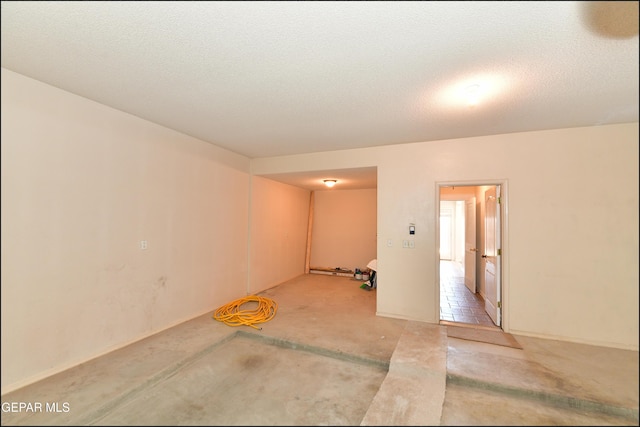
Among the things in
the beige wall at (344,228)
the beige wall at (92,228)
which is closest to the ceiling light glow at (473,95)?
the beige wall at (92,228)

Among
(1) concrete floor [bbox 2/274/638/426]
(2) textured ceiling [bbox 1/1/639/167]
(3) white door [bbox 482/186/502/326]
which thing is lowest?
(1) concrete floor [bbox 2/274/638/426]

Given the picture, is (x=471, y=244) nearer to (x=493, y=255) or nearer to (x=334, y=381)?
(x=493, y=255)

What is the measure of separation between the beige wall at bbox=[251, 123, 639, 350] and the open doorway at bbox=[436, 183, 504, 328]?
187 millimetres

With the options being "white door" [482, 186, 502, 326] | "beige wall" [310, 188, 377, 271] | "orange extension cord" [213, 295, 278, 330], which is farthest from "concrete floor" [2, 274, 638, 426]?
"beige wall" [310, 188, 377, 271]

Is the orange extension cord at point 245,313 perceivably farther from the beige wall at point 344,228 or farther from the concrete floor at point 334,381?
the beige wall at point 344,228

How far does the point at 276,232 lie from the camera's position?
18.4 ft

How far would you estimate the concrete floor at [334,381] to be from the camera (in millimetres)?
1542

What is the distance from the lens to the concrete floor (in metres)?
1.54

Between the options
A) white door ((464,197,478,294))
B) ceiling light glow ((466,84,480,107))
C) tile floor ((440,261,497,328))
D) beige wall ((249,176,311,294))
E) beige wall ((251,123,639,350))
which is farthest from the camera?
white door ((464,197,478,294))

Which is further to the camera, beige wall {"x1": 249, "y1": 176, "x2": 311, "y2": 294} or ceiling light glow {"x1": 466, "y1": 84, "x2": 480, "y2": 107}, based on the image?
beige wall {"x1": 249, "y1": 176, "x2": 311, "y2": 294}

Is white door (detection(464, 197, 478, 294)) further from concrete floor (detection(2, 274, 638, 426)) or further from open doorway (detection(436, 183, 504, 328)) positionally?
concrete floor (detection(2, 274, 638, 426))

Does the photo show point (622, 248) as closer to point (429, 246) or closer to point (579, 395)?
point (579, 395)

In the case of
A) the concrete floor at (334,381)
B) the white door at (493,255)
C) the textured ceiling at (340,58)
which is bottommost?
the concrete floor at (334,381)

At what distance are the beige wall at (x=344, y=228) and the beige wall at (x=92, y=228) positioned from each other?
11.5ft
